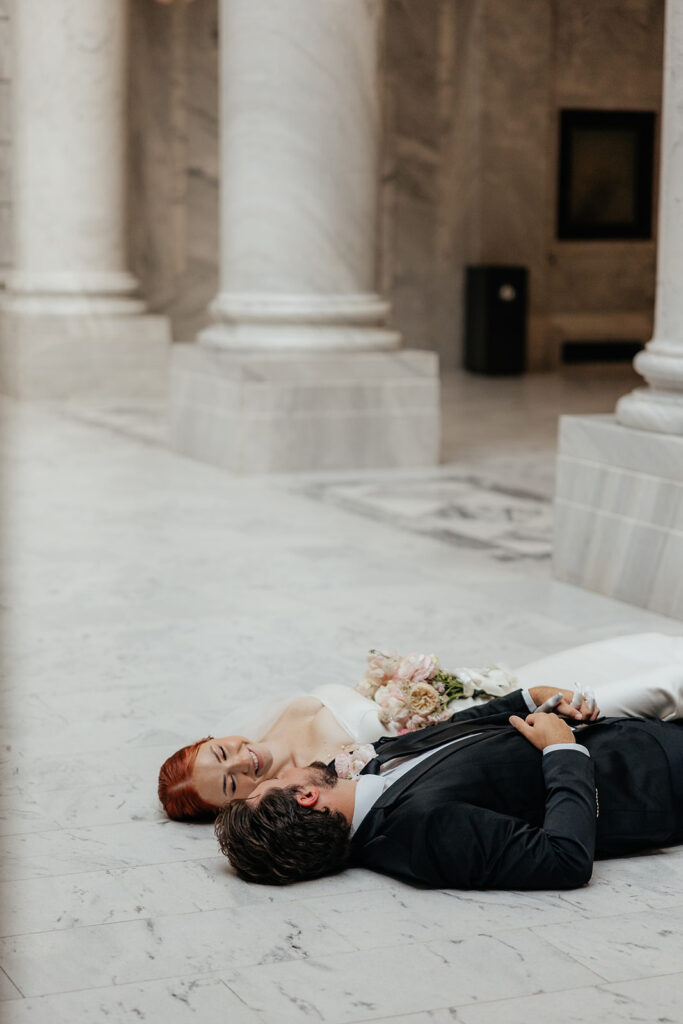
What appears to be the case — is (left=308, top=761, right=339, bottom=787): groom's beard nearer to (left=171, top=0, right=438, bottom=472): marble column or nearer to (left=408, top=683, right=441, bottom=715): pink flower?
(left=408, top=683, right=441, bottom=715): pink flower

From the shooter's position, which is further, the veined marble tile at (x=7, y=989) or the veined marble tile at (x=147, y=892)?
the veined marble tile at (x=147, y=892)

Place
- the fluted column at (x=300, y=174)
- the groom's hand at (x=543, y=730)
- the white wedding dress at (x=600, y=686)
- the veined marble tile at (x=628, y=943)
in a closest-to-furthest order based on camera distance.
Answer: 1. the veined marble tile at (x=628, y=943)
2. the groom's hand at (x=543, y=730)
3. the white wedding dress at (x=600, y=686)
4. the fluted column at (x=300, y=174)

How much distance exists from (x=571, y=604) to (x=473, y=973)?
3.77 meters

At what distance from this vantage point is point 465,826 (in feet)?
12.5

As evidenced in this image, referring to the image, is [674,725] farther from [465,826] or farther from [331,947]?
[331,947]

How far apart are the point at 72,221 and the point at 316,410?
4768 mm

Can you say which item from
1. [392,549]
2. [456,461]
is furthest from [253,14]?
[392,549]

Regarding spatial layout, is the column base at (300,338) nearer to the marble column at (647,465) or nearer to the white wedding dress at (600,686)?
the marble column at (647,465)

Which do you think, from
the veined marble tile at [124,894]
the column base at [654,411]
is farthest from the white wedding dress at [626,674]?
the column base at [654,411]

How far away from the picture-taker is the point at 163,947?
362 centimetres

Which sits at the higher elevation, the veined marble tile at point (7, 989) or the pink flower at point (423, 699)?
the pink flower at point (423, 699)

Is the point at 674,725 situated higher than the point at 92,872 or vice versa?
the point at 674,725

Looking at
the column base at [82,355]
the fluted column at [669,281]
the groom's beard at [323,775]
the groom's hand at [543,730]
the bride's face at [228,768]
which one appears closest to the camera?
the groom's beard at [323,775]

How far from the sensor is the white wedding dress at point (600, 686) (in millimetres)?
4555
